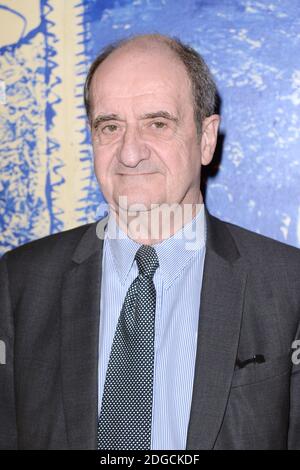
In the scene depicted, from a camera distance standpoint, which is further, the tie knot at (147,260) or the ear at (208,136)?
the ear at (208,136)

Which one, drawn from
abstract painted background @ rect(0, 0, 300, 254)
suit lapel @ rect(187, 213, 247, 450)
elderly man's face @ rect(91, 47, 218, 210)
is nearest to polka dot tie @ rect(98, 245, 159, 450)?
suit lapel @ rect(187, 213, 247, 450)

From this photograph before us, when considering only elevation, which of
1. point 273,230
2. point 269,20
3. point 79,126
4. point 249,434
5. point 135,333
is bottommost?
point 249,434

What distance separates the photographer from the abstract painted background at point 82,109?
1.76m

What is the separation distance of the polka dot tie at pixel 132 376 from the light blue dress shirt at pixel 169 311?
0.09 feet

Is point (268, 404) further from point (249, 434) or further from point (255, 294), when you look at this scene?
point (255, 294)

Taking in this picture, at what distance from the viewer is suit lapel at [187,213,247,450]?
1.30 m

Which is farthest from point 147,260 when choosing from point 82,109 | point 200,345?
point 82,109

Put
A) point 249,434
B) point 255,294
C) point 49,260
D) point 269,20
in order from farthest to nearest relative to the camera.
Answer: point 269,20 < point 49,260 < point 255,294 < point 249,434

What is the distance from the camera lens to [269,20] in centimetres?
175

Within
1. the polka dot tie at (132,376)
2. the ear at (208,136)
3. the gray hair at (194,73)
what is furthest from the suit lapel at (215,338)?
the gray hair at (194,73)

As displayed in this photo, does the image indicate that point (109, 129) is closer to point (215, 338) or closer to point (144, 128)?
point (144, 128)

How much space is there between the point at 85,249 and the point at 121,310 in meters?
0.21

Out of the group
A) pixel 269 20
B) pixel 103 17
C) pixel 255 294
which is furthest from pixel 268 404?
pixel 103 17

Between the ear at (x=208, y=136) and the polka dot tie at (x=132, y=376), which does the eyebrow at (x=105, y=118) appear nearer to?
the ear at (x=208, y=136)
